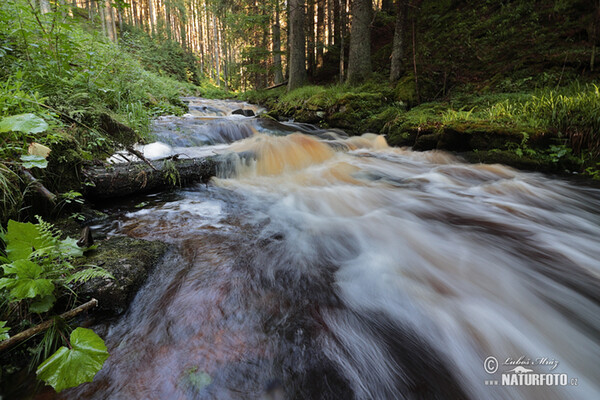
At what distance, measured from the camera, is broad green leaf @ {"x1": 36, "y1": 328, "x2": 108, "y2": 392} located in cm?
107

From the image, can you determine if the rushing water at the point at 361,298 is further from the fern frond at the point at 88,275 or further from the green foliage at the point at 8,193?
the green foliage at the point at 8,193

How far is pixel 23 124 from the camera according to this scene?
1588mm

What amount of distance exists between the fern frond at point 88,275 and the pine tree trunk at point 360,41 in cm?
1047

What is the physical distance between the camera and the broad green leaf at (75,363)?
42.0 inches

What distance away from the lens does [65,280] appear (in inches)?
59.2

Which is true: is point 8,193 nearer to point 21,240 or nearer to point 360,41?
point 21,240

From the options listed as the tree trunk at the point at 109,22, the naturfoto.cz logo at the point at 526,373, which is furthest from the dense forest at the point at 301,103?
the tree trunk at the point at 109,22

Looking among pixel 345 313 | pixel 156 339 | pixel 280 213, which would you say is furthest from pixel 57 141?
pixel 345 313

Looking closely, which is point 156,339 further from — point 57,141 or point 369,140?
point 369,140

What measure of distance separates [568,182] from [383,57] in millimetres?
9887

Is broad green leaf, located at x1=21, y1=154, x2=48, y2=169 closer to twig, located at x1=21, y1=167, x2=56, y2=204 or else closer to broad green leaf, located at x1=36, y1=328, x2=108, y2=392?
twig, located at x1=21, y1=167, x2=56, y2=204

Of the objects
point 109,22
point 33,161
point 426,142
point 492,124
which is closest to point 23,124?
point 33,161

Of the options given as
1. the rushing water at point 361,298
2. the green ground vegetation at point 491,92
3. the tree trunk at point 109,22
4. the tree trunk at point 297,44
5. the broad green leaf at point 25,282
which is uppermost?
the tree trunk at point 109,22

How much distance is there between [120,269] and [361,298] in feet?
5.76
